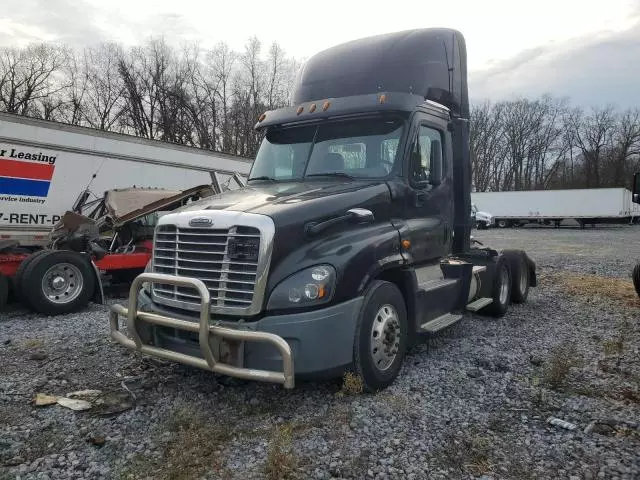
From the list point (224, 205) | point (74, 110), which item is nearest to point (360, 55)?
point (224, 205)

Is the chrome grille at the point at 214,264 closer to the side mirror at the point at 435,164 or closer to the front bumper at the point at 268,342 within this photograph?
the front bumper at the point at 268,342

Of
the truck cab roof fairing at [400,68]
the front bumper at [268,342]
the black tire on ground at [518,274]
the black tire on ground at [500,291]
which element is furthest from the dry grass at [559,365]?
the truck cab roof fairing at [400,68]

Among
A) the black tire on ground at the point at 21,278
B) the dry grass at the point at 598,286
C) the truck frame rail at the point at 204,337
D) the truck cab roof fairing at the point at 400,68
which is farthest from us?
the dry grass at the point at 598,286

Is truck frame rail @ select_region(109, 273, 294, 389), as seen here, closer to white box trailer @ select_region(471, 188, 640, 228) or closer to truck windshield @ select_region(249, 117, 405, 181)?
truck windshield @ select_region(249, 117, 405, 181)

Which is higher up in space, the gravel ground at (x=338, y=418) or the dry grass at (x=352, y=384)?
the dry grass at (x=352, y=384)

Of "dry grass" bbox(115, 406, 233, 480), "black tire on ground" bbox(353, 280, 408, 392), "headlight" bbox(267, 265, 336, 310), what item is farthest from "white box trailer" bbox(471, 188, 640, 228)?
"dry grass" bbox(115, 406, 233, 480)

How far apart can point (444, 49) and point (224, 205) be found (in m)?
3.77

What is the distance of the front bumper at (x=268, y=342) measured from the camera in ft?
12.0

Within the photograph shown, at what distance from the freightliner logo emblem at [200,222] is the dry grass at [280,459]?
175 cm

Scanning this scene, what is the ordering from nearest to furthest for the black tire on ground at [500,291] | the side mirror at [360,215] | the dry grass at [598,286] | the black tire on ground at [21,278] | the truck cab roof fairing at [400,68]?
the side mirror at [360,215], the truck cab roof fairing at [400,68], the black tire on ground at [500,291], the black tire on ground at [21,278], the dry grass at [598,286]

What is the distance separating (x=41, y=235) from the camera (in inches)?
358

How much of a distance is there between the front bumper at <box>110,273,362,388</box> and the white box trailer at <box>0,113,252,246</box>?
6.12m

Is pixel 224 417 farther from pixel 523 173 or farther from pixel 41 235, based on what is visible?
pixel 523 173

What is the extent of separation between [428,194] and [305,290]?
7.22ft
